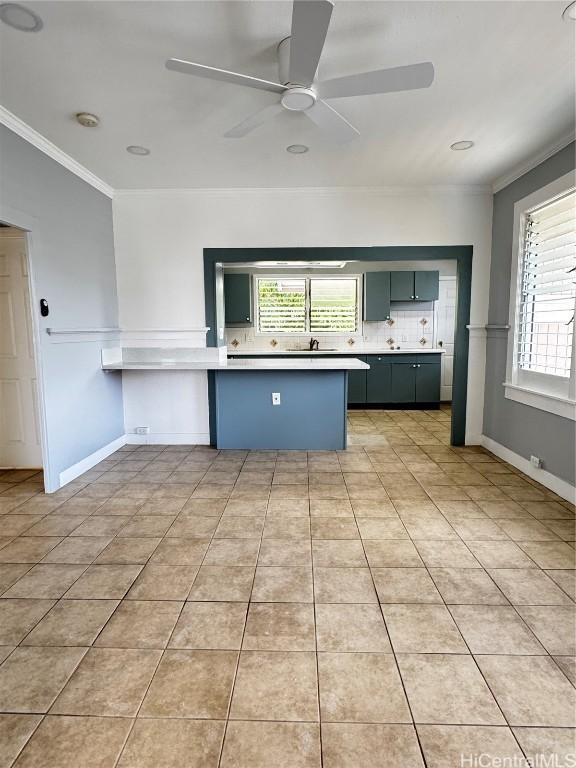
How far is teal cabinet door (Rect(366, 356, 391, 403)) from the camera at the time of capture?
19.8 ft

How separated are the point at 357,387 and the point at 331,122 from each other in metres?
4.22

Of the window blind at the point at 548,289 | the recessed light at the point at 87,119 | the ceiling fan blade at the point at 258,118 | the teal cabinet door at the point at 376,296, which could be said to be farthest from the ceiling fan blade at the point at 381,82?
the teal cabinet door at the point at 376,296

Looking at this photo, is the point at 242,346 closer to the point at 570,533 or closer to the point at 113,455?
the point at 113,455

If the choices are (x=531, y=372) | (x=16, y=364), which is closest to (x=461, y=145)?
(x=531, y=372)

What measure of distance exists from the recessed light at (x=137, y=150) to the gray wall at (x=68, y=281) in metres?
0.60

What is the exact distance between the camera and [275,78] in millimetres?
2168

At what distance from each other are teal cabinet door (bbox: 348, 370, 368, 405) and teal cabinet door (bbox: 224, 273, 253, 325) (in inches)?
76.4

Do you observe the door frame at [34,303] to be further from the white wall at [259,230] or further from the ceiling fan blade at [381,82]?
the ceiling fan blade at [381,82]

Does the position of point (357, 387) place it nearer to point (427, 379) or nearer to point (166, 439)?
point (427, 379)

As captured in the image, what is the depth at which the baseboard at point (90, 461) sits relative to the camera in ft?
10.6

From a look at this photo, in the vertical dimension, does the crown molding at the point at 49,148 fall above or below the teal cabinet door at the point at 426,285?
above

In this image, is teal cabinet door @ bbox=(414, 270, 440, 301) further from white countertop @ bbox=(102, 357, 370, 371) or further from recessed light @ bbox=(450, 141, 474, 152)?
recessed light @ bbox=(450, 141, 474, 152)

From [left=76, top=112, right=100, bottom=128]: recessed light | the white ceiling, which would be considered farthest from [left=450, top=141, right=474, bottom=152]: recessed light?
[left=76, top=112, right=100, bottom=128]: recessed light

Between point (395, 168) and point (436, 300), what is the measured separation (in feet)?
10.6
